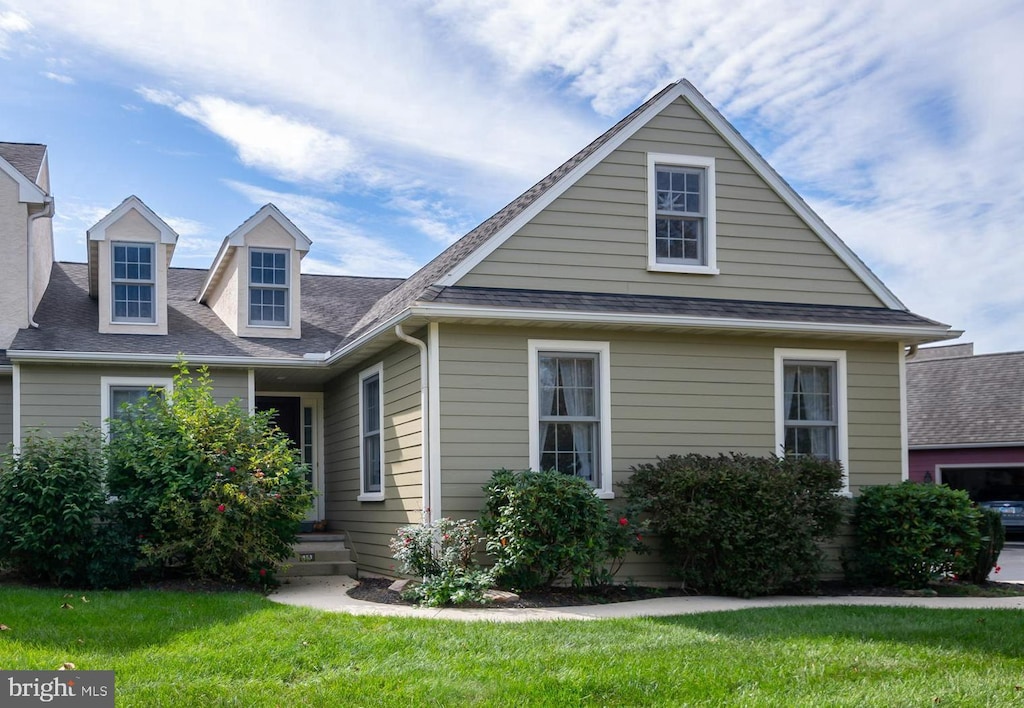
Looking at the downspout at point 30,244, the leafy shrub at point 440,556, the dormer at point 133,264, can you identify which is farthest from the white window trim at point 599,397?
the downspout at point 30,244

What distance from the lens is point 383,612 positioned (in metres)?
10.0

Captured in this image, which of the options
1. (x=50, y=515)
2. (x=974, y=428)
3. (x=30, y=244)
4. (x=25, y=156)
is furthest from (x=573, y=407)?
(x=974, y=428)

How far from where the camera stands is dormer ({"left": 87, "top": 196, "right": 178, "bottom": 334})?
15.5 m

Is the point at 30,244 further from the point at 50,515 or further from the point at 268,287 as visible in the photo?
the point at 50,515

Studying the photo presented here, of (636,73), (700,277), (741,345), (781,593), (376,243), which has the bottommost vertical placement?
(781,593)

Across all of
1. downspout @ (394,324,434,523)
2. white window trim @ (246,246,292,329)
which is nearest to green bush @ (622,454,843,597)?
downspout @ (394,324,434,523)

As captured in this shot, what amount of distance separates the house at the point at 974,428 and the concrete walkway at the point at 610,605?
13.8 m

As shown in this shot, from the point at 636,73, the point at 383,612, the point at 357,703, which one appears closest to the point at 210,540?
the point at 383,612

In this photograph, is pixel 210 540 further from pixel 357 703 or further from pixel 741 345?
pixel 741 345

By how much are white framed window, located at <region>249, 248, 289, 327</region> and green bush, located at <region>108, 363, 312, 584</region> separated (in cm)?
365

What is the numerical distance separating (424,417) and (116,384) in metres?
5.27

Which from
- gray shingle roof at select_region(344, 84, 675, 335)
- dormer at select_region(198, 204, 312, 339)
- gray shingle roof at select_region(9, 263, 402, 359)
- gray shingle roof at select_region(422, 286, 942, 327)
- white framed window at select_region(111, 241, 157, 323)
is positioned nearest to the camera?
gray shingle roof at select_region(422, 286, 942, 327)

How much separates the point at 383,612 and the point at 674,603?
307 centimetres

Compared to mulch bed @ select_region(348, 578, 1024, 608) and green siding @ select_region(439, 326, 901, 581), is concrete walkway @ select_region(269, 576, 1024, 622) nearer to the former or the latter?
mulch bed @ select_region(348, 578, 1024, 608)
